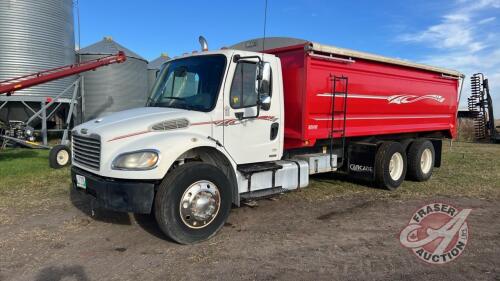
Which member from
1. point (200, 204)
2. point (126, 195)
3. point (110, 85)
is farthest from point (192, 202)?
point (110, 85)

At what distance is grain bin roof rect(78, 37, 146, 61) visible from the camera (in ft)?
67.3

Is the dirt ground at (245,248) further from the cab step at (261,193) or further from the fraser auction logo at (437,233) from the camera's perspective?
the cab step at (261,193)

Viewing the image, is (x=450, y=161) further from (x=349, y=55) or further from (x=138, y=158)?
(x=138, y=158)

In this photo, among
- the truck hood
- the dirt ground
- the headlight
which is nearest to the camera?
the dirt ground

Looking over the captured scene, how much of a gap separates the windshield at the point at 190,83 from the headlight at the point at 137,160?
1131 mm

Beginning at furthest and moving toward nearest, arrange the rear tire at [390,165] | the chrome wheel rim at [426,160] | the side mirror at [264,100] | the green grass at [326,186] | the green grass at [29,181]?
the chrome wheel rim at [426,160]
the rear tire at [390,165]
the green grass at [326,186]
the green grass at [29,181]
the side mirror at [264,100]

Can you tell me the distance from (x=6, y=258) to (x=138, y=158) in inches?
75.0

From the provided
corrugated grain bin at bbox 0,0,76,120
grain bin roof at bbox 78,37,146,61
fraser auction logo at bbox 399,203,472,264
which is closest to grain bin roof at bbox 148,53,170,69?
grain bin roof at bbox 78,37,146,61

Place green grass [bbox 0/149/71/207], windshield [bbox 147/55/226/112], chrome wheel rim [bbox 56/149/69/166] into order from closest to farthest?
windshield [bbox 147/55/226/112]
green grass [bbox 0/149/71/207]
chrome wheel rim [bbox 56/149/69/166]

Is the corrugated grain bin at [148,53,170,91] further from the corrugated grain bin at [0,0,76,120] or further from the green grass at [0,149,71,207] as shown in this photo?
the green grass at [0,149,71,207]

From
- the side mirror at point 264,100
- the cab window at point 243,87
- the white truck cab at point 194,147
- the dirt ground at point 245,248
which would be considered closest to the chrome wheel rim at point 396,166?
the dirt ground at point 245,248

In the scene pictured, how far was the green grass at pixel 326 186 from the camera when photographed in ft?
26.8

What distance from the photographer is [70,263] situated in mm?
4859

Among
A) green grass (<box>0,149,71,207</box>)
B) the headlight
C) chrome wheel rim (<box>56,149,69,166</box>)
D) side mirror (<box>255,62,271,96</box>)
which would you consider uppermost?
side mirror (<box>255,62,271,96</box>)
